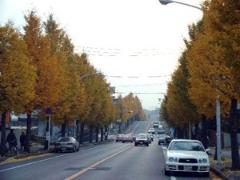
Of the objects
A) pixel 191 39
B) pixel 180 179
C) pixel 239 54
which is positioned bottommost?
pixel 180 179

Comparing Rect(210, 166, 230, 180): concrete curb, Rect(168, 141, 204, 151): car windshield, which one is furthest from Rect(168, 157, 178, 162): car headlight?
Rect(210, 166, 230, 180): concrete curb

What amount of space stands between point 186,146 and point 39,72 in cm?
1943

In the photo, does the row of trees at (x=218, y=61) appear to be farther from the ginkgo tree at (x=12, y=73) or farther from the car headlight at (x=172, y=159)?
the ginkgo tree at (x=12, y=73)

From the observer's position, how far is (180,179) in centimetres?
1872

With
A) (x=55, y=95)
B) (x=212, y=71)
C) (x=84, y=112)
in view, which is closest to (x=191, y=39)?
(x=55, y=95)

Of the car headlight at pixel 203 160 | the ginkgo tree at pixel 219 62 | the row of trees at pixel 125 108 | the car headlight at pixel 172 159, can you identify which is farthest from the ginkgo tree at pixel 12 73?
the row of trees at pixel 125 108

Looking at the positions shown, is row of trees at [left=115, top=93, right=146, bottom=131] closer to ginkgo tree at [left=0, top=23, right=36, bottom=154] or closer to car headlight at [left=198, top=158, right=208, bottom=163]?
ginkgo tree at [left=0, top=23, right=36, bottom=154]

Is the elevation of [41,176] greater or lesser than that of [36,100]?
lesser

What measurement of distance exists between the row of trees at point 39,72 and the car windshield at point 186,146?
39.2ft

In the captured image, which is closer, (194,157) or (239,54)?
(239,54)

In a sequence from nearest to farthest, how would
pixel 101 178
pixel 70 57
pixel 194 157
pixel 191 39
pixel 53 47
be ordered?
pixel 101 178
pixel 194 157
pixel 191 39
pixel 53 47
pixel 70 57

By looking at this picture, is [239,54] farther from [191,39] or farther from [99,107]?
[99,107]

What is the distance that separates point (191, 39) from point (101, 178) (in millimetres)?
19505

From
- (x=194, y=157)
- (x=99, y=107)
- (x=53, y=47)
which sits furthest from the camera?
(x=99, y=107)
